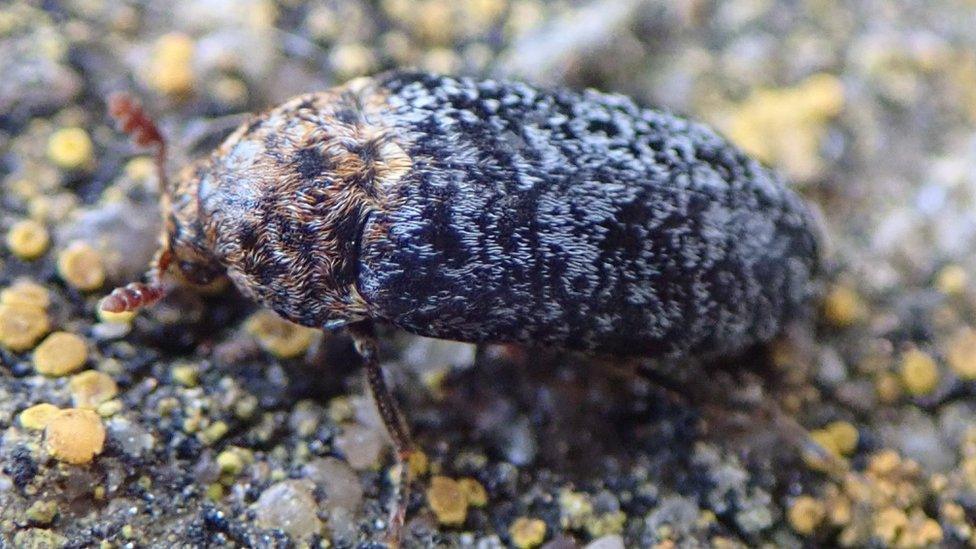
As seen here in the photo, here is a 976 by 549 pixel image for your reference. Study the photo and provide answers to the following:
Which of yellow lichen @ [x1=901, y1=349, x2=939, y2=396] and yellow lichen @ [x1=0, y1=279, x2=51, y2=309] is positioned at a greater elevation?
yellow lichen @ [x1=0, y1=279, x2=51, y2=309]

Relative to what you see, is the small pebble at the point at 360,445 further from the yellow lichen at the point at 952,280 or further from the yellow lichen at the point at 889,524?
the yellow lichen at the point at 952,280

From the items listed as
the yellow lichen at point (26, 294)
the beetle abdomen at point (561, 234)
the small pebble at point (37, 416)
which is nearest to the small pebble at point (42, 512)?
the small pebble at point (37, 416)

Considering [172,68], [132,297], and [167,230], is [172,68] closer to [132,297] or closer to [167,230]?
[167,230]

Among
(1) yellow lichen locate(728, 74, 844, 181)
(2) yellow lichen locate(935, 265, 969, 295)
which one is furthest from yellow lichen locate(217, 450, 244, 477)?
(2) yellow lichen locate(935, 265, 969, 295)

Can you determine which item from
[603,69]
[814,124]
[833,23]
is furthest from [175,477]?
[833,23]

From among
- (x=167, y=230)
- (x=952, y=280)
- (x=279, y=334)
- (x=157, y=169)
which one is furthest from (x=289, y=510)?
(x=952, y=280)

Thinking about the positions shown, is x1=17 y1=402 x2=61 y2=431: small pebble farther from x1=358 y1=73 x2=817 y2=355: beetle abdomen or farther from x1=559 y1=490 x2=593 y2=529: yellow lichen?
x1=559 y1=490 x2=593 y2=529: yellow lichen
